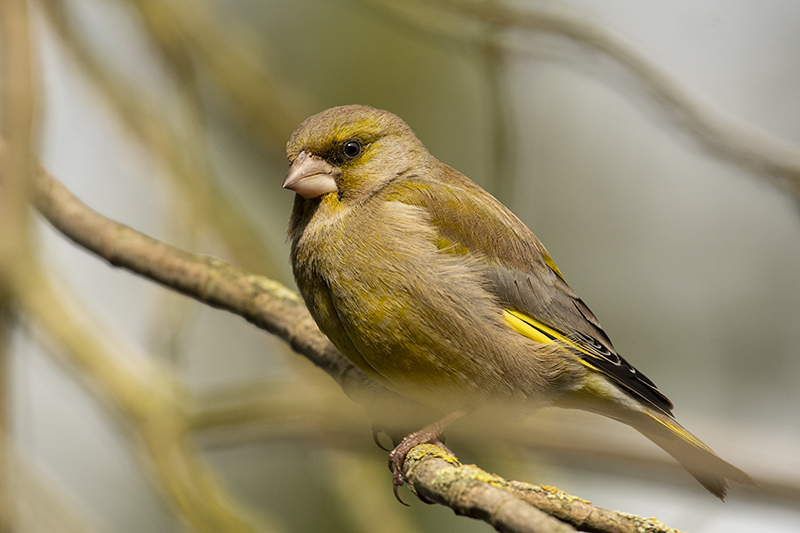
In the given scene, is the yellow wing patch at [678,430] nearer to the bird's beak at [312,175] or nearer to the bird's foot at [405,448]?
the bird's foot at [405,448]

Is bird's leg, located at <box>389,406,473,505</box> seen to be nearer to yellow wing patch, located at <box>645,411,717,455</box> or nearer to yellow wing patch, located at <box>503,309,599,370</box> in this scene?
yellow wing patch, located at <box>503,309,599,370</box>

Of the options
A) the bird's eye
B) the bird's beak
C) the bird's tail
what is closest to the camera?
the bird's tail

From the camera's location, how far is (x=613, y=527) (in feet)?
6.27

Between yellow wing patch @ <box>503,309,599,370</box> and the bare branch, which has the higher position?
the bare branch

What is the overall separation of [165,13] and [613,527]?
4144 mm

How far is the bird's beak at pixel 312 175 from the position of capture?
9.35 feet

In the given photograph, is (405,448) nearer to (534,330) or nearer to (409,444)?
(409,444)

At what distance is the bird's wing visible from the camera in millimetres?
2885

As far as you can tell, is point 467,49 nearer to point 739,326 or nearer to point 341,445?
point 341,445

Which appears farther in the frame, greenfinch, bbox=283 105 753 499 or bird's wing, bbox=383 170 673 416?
bird's wing, bbox=383 170 673 416

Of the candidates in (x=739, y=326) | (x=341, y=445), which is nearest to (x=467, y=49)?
(x=341, y=445)

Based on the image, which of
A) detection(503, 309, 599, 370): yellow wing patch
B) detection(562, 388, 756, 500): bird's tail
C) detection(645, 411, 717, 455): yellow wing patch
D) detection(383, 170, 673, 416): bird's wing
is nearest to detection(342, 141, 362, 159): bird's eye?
detection(383, 170, 673, 416): bird's wing

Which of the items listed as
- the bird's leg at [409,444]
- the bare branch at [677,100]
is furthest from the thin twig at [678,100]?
the bird's leg at [409,444]

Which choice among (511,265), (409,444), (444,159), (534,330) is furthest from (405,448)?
(444,159)
